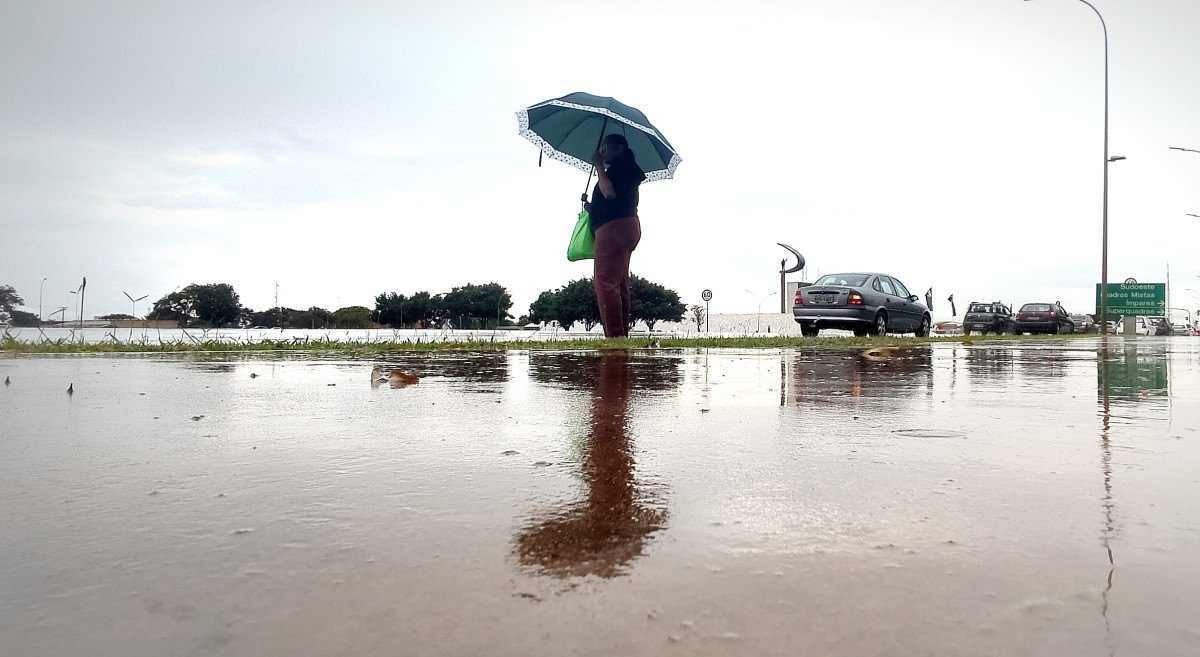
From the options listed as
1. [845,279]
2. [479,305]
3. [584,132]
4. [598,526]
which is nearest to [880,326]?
[845,279]

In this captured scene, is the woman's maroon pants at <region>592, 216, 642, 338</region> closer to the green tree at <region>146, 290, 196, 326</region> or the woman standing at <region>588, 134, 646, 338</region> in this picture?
the woman standing at <region>588, 134, 646, 338</region>

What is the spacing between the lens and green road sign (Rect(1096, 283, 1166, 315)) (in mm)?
40031

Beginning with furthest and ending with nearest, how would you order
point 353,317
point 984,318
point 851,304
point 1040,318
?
point 353,317, point 1040,318, point 984,318, point 851,304

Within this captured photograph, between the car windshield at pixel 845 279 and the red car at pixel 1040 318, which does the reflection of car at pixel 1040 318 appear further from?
the car windshield at pixel 845 279

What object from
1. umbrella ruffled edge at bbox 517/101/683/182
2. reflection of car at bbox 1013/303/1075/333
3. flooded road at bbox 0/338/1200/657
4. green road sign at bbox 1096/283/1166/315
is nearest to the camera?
flooded road at bbox 0/338/1200/657

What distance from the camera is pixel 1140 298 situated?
4031 cm

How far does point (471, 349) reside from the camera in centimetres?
1261

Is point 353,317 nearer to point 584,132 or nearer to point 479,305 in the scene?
point 479,305

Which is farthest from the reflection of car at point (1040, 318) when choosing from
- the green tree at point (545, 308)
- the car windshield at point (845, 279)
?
the green tree at point (545, 308)

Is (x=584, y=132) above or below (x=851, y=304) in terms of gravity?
above

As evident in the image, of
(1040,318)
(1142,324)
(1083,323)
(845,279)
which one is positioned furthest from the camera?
(1083,323)

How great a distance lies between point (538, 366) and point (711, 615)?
7.35 metres

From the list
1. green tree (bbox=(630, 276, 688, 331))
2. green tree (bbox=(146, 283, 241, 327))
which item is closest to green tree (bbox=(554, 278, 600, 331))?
green tree (bbox=(630, 276, 688, 331))

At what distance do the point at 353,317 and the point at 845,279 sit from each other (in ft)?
281
